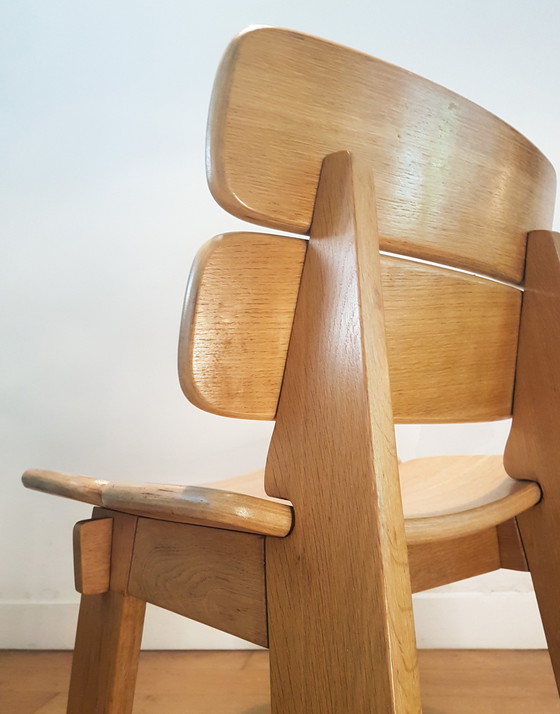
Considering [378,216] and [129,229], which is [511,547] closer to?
[378,216]

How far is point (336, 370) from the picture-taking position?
44 cm

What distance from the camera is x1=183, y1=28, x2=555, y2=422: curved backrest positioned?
0.45 metres

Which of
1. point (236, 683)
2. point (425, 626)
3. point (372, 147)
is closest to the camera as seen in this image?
point (372, 147)

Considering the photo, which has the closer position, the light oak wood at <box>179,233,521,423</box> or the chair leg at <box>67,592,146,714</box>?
the light oak wood at <box>179,233,521,423</box>

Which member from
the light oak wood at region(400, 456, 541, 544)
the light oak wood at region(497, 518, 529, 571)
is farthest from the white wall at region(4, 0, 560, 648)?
the light oak wood at region(497, 518, 529, 571)

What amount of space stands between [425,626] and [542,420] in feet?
3.14

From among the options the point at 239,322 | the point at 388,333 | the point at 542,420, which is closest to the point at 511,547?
the point at 542,420

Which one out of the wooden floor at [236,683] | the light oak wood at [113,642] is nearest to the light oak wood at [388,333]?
the light oak wood at [113,642]

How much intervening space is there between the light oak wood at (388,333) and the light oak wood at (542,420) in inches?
0.7

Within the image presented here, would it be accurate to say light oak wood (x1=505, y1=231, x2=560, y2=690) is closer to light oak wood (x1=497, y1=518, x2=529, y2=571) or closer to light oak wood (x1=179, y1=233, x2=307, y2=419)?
light oak wood (x1=497, y1=518, x2=529, y2=571)

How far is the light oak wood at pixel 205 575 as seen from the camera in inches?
19.2

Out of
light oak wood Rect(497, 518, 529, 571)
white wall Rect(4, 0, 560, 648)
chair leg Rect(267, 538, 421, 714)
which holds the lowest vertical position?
chair leg Rect(267, 538, 421, 714)

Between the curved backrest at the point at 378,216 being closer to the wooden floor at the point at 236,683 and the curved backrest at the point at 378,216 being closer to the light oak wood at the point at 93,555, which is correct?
the light oak wood at the point at 93,555

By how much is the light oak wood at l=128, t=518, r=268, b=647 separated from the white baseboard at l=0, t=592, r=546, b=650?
93cm
